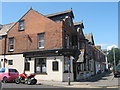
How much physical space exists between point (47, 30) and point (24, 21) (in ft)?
15.9

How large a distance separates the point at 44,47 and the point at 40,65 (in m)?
2.51

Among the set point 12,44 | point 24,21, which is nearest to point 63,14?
point 24,21

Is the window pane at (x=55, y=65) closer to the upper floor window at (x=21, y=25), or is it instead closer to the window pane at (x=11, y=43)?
the upper floor window at (x=21, y=25)

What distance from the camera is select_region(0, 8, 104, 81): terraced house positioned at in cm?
1883

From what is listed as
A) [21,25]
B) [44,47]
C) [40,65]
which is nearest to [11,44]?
[21,25]

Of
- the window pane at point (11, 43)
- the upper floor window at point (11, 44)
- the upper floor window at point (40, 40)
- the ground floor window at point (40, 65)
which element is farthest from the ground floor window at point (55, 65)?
the window pane at point (11, 43)

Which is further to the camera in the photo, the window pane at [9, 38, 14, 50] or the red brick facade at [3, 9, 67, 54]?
the window pane at [9, 38, 14, 50]

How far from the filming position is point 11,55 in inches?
912

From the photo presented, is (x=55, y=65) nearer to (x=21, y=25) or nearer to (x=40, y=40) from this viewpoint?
(x=40, y=40)

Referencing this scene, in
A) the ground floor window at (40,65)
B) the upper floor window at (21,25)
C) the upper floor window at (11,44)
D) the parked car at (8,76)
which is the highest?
the upper floor window at (21,25)

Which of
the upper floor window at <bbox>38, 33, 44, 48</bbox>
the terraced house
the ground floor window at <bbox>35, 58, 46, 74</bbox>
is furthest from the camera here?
the upper floor window at <bbox>38, 33, 44, 48</bbox>

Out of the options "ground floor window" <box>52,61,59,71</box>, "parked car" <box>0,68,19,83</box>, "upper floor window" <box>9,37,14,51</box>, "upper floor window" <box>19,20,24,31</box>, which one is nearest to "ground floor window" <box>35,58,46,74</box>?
"ground floor window" <box>52,61,59,71</box>

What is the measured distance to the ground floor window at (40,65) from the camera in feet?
65.5

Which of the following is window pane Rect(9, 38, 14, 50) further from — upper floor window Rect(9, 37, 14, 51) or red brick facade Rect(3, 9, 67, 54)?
red brick facade Rect(3, 9, 67, 54)
